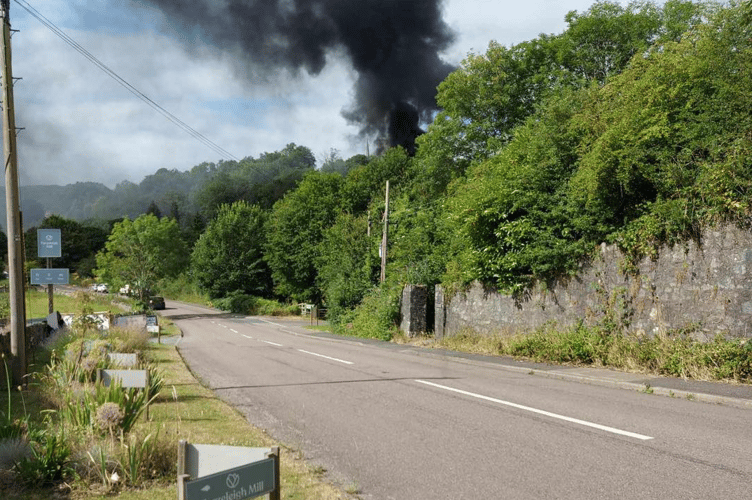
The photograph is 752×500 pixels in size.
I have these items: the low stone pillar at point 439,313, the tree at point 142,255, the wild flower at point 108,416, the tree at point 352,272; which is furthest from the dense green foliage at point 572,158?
the wild flower at point 108,416

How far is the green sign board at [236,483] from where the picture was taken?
3082mm

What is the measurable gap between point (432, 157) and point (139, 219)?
1701 inches

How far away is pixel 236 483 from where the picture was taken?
10.8ft

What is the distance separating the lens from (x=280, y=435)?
759 centimetres

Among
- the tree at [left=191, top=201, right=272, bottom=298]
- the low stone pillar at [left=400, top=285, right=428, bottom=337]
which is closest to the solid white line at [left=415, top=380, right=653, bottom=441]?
the low stone pillar at [left=400, top=285, right=428, bottom=337]

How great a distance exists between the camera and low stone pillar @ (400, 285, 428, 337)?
23828mm

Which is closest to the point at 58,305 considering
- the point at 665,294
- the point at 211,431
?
the point at 211,431

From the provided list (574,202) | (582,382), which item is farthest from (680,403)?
(574,202)

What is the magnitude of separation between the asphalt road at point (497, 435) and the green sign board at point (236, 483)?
1950 millimetres

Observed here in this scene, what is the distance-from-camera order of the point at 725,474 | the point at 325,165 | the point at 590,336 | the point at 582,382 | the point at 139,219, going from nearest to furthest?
the point at 725,474, the point at 582,382, the point at 590,336, the point at 139,219, the point at 325,165

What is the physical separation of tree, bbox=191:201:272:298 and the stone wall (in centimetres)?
4984

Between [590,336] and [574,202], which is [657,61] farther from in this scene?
[590,336]

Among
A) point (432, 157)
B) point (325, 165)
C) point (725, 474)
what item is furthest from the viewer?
point (325, 165)

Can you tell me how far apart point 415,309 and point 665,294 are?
12.0 metres
